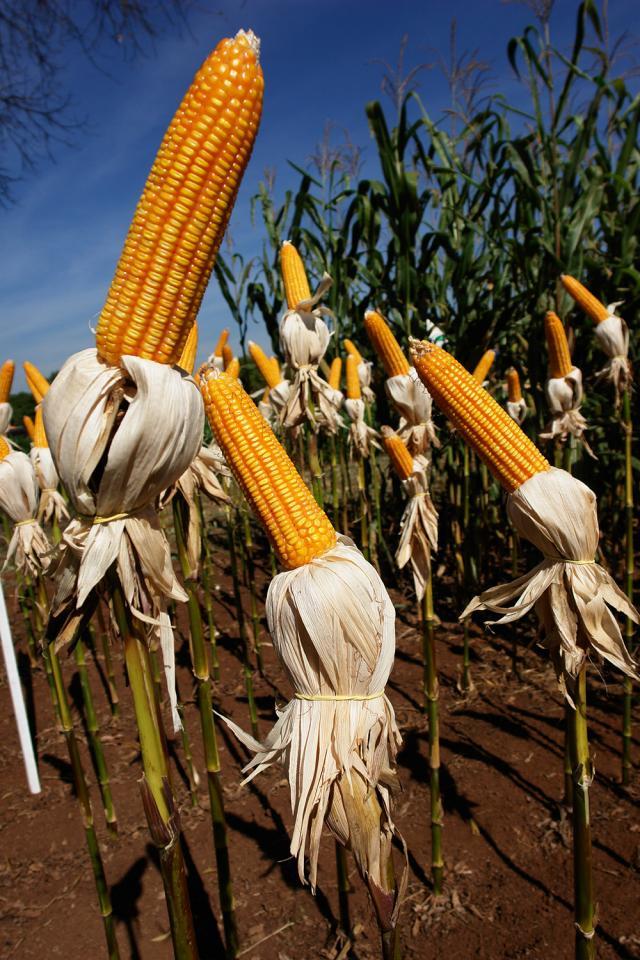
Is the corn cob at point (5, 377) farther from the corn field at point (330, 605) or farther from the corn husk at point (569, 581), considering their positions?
the corn husk at point (569, 581)

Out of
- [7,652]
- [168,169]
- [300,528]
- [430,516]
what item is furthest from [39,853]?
[168,169]

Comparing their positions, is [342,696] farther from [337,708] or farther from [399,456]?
[399,456]

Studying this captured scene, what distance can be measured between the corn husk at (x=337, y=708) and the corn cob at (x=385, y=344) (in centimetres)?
208

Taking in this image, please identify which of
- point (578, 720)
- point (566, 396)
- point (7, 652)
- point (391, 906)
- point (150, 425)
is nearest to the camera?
point (150, 425)

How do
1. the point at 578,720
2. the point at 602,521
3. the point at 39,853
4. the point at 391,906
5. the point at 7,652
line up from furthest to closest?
1. the point at 602,521
2. the point at 39,853
3. the point at 7,652
4. the point at 578,720
5. the point at 391,906

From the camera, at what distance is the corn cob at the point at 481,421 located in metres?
1.89

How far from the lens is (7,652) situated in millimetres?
3451

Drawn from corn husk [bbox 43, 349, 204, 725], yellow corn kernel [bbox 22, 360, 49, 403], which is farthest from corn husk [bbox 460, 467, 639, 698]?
yellow corn kernel [bbox 22, 360, 49, 403]

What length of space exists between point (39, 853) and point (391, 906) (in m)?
3.56

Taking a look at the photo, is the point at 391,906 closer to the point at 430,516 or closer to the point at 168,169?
the point at 168,169

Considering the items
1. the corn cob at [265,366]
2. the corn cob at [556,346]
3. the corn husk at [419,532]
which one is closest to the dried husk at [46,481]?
the corn cob at [265,366]

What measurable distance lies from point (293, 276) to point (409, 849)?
12.3 ft

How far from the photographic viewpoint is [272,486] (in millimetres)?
1331

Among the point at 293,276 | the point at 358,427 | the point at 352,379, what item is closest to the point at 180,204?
the point at 293,276
